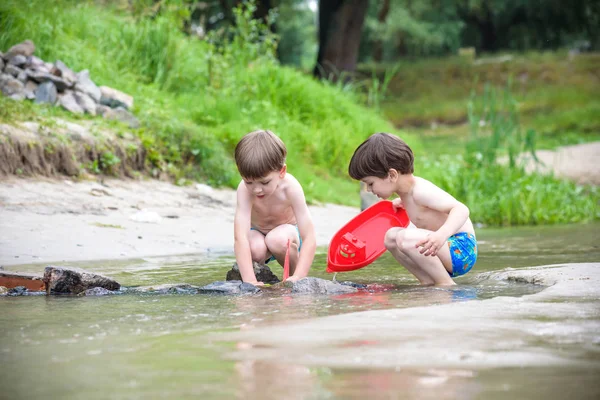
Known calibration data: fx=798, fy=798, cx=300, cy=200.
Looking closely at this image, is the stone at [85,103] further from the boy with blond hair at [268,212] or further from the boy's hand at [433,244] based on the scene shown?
the boy's hand at [433,244]

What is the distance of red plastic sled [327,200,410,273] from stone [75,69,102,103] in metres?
4.81

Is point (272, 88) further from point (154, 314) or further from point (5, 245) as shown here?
point (154, 314)

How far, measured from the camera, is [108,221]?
21.2ft

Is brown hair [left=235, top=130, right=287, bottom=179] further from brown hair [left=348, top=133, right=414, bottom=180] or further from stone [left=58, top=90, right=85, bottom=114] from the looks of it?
stone [left=58, top=90, right=85, bottom=114]

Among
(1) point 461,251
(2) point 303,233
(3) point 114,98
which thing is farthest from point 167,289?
(3) point 114,98

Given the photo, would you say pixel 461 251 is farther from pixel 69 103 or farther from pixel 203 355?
pixel 69 103

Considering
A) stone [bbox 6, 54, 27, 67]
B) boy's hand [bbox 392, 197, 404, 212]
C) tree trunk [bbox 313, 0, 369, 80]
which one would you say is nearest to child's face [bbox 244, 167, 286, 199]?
boy's hand [bbox 392, 197, 404, 212]

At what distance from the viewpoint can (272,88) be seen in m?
12.1

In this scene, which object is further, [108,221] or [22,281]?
[108,221]

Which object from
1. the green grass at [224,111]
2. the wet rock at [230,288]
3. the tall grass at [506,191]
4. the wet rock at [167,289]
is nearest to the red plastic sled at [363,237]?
the wet rock at [230,288]

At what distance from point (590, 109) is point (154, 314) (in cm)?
2055

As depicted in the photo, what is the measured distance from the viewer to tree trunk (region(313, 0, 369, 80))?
1853 cm

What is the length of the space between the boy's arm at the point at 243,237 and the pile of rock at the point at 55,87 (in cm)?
434

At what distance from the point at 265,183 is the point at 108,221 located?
2.53 m
